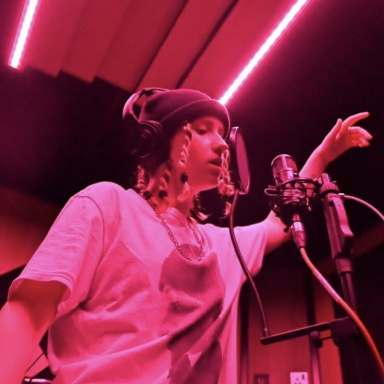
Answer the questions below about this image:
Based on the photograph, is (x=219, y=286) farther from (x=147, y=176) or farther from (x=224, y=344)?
(x=147, y=176)

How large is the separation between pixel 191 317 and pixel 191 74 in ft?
5.30

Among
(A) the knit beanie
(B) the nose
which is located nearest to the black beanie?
(A) the knit beanie

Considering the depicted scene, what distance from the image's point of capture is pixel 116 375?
29.9 inches

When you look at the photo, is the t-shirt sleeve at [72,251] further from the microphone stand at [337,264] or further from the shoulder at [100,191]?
the microphone stand at [337,264]

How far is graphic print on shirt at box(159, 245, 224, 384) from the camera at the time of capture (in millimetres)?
850

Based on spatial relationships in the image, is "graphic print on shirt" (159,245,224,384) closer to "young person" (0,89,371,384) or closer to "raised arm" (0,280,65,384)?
"young person" (0,89,371,384)

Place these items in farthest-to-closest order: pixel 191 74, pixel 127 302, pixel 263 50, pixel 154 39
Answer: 1. pixel 191 74
2. pixel 154 39
3. pixel 263 50
4. pixel 127 302

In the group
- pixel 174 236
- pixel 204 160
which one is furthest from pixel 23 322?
pixel 204 160

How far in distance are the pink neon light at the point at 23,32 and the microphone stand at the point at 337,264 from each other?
5.45 feet

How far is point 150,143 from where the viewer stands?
1.26m

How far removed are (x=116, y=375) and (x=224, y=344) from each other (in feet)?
1.00

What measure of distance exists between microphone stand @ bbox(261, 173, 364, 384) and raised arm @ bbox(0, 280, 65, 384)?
0.39 m

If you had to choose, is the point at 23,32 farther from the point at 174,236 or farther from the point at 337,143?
the point at 337,143

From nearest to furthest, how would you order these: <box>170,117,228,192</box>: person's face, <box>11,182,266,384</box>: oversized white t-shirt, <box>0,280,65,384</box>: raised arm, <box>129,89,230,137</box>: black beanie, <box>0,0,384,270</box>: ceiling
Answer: <box>0,280,65,384</box>: raised arm < <box>11,182,266,384</box>: oversized white t-shirt < <box>170,117,228,192</box>: person's face < <box>129,89,230,137</box>: black beanie < <box>0,0,384,270</box>: ceiling
